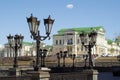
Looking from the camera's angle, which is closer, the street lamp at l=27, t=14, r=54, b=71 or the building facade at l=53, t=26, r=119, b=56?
the street lamp at l=27, t=14, r=54, b=71

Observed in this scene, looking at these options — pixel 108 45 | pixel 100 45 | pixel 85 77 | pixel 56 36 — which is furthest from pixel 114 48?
pixel 85 77

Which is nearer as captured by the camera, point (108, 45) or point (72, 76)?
point (72, 76)

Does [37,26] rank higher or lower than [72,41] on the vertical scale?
lower

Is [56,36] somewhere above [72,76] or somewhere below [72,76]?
above

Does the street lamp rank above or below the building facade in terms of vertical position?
below

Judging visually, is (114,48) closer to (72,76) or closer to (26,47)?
(26,47)

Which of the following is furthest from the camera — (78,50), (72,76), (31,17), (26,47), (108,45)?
(26,47)

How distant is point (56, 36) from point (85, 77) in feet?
391

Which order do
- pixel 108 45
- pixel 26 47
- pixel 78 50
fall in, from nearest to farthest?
pixel 78 50 → pixel 108 45 → pixel 26 47

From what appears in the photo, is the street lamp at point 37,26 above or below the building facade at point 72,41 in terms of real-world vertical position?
below

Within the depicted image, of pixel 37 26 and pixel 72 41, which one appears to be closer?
pixel 37 26

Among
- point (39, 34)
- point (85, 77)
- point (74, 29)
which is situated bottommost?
point (85, 77)

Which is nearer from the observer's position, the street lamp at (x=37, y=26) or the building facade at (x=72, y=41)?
the street lamp at (x=37, y=26)

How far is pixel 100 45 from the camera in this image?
13762 cm
